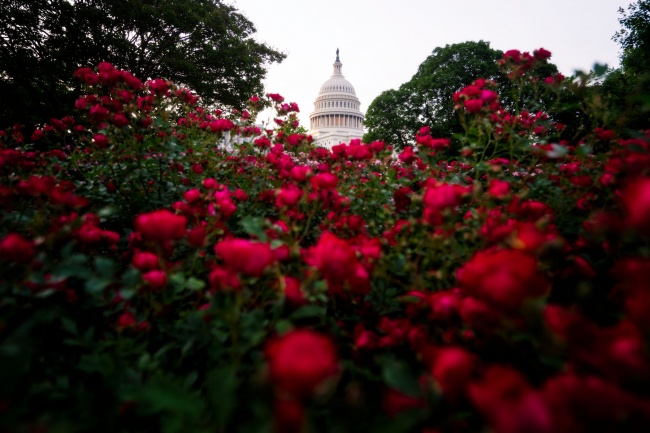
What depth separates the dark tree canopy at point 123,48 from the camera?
9109 millimetres

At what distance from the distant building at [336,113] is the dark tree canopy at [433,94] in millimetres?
28732

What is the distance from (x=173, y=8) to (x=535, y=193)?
1484cm

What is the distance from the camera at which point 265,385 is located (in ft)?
1.78

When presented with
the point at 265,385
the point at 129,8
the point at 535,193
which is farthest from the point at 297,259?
the point at 129,8

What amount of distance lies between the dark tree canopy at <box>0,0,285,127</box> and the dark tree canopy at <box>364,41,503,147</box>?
874 centimetres

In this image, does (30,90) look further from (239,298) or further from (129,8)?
(239,298)

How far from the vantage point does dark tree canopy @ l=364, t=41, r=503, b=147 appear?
18.9 meters

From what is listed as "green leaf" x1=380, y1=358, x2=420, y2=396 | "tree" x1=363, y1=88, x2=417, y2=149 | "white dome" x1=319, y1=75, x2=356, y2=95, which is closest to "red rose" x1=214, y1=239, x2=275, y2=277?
"green leaf" x1=380, y1=358, x2=420, y2=396

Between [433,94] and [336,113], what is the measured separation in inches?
1326

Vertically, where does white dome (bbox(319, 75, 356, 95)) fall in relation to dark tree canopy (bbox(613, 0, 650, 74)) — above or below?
above

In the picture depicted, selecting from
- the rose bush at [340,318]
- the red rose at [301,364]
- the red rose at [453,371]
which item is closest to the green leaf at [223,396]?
the rose bush at [340,318]

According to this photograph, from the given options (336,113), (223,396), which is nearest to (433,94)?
(223,396)

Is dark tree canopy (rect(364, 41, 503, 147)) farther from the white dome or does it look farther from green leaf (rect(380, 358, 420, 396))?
the white dome

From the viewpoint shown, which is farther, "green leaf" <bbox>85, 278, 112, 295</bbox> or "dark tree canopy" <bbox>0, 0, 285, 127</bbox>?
"dark tree canopy" <bbox>0, 0, 285, 127</bbox>
